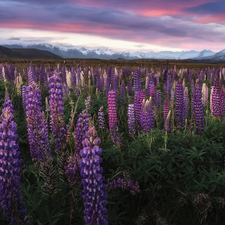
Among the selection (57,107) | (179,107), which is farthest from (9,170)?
(179,107)

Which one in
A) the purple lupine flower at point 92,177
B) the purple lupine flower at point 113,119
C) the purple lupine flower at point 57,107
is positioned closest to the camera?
the purple lupine flower at point 92,177

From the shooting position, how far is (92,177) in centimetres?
214

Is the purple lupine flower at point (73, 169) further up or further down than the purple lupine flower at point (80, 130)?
further down

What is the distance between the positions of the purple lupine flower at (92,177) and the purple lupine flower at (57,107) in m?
1.23

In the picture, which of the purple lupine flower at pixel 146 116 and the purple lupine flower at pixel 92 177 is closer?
the purple lupine flower at pixel 92 177

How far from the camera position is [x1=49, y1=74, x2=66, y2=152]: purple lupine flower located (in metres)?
3.23

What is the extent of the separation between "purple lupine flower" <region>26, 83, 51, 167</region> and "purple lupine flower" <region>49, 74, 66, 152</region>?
0.19m

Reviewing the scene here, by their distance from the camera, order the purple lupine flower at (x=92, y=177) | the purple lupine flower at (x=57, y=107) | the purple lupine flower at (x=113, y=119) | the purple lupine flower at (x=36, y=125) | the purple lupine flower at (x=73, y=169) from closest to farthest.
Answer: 1. the purple lupine flower at (x=92, y=177)
2. the purple lupine flower at (x=73, y=169)
3. the purple lupine flower at (x=57, y=107)
4. the purple lupine flower at (x=36, y=125)
5. the purple lupine flower at (x=113, y=119)

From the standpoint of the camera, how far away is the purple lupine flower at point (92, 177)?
209 centimetres

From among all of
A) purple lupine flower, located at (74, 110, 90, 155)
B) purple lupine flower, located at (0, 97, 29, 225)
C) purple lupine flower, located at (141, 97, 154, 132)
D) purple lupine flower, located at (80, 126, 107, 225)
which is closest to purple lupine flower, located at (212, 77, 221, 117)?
purple lupine flower, located at (141, 97, 154, 132)

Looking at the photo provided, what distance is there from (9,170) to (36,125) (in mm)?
1343

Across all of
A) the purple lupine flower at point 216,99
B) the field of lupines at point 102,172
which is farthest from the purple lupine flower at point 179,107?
the purple lupine flower at point 216,99

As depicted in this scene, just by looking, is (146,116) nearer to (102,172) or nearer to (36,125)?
(36,125)

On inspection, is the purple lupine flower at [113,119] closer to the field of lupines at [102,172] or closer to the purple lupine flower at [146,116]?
the field of lupines at [102,172]
